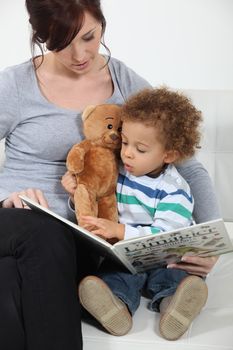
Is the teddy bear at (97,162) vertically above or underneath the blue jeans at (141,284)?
above

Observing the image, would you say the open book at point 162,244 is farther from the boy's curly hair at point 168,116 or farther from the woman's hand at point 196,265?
the boy's curly hair at point 168,116

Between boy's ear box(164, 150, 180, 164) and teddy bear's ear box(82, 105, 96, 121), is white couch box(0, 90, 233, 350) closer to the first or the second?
boy's ear box(164, 150, 180, 164)

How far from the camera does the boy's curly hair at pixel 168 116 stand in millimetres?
1564

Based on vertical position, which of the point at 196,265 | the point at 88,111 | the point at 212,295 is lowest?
the point at 212,295

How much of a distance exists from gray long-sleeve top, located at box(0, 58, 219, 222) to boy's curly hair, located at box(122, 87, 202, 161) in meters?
0.18

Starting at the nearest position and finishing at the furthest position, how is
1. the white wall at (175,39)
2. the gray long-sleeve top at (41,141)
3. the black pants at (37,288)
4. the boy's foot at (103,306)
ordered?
the black pants at (37,288)
the boy's foot at (103,306)
the gray long-sleeve top at (41,141)
the white wall at (175,39)

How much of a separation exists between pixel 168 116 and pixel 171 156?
0.36 ft

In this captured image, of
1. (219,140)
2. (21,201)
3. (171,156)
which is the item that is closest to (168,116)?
(171,156)

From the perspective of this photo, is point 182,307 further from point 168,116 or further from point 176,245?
point 168,116

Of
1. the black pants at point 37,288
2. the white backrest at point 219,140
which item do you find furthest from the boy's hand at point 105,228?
the white backrest at point 219,140

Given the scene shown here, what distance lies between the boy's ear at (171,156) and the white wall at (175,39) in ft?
2.31

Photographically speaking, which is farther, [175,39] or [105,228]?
[175,39]

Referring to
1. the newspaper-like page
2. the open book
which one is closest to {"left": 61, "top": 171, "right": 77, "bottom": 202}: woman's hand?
the open book

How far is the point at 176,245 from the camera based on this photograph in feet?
4.79
